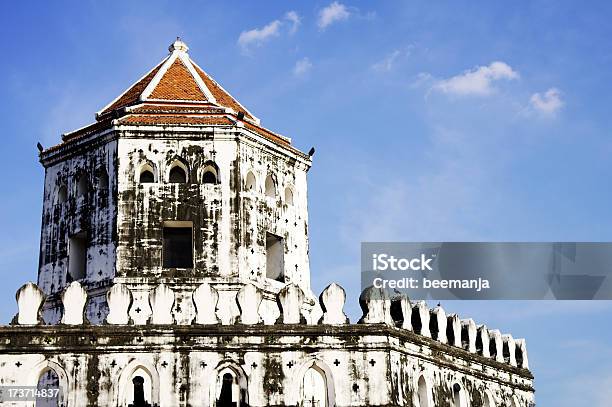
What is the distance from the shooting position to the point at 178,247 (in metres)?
26.4

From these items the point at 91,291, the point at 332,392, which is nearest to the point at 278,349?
the point at 332,392

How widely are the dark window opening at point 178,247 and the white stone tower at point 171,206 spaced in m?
0.03

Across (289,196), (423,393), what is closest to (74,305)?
(289,196)

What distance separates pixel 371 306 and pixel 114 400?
6016 mm

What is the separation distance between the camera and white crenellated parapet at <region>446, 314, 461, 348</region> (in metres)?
26.6

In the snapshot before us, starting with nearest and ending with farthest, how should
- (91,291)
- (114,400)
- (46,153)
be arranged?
(114,400), (91,291), (46,153)

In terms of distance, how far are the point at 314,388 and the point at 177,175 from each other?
21.3 feet

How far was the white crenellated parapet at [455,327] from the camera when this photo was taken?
26.6 meters

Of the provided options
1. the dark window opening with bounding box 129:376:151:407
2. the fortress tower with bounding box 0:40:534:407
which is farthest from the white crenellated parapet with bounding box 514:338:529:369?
the dark window opening with bounding box 129:376:151:407

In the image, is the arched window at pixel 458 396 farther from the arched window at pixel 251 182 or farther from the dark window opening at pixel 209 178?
the dark window opening at pixel 209 178

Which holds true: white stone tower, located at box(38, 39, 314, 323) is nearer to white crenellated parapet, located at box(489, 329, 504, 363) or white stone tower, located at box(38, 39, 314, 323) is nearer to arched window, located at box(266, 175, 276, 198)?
arched window, located at box(266, 175, 276, 198)

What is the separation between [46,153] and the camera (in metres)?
28.3

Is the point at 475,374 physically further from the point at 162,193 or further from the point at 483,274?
the point at 162,193

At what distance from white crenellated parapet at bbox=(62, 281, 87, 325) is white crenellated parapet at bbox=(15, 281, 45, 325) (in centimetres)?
57
